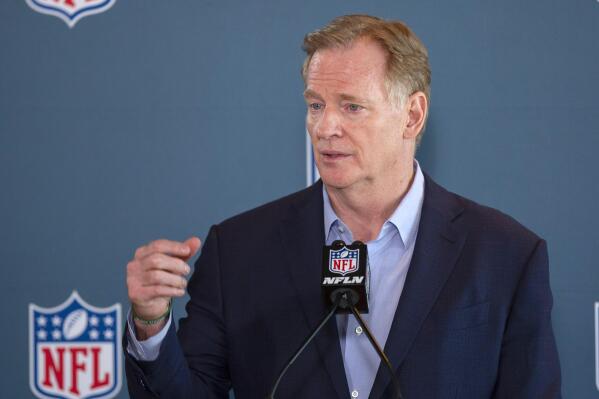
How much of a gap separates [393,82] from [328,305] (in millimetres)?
559

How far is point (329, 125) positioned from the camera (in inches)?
67.9

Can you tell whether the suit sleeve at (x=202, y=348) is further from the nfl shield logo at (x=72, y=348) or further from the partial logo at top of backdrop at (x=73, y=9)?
the partial logo at top of backdrop at (x=73, y=9)

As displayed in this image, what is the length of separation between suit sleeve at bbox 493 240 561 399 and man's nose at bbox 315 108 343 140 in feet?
1.53

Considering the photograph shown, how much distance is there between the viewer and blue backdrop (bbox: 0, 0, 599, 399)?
7.97 feet

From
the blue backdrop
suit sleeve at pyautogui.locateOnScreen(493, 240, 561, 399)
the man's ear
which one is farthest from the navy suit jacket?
the blue backdrop

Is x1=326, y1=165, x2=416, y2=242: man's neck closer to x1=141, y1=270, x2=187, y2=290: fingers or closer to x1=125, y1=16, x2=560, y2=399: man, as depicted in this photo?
x1=125, y1=16, x2=560, y2=399: man

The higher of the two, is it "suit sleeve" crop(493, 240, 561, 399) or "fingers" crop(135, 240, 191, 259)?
"fingers" crop(135, 240, 191, 259)

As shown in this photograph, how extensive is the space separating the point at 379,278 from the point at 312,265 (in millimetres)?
142

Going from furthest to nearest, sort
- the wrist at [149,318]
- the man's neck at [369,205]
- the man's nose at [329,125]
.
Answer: the man's neck at [369,205] → the man's nose at [329,125] → the wrist at [149,318]

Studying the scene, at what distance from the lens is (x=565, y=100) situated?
2.43 m

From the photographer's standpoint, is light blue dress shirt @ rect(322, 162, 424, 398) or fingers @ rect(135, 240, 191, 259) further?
light blue dress shirt @ rect(322, 162, 424, 398)

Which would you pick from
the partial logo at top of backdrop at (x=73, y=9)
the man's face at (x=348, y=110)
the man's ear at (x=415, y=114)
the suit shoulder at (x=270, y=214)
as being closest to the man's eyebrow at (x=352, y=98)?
the man's face at (x=348, y=110)

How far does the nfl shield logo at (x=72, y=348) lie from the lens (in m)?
2.47

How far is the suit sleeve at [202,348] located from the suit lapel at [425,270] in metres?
0.35
